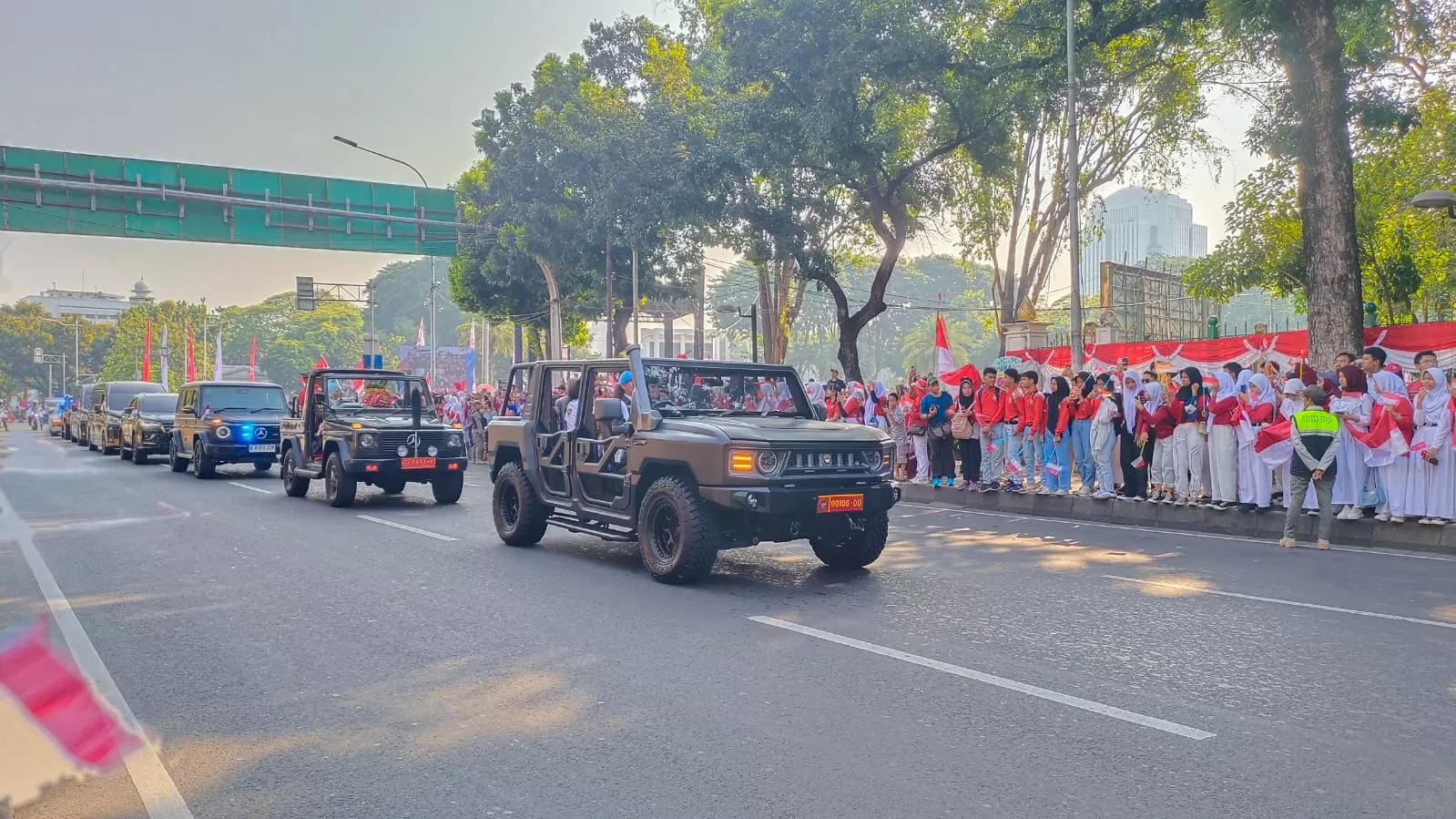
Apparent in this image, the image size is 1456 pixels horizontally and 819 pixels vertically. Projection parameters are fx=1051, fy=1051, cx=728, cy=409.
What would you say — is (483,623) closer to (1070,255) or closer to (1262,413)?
(1262,413)

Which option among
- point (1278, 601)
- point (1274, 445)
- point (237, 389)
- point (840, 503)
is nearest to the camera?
point (1278, 601)

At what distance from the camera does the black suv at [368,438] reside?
14.4 m

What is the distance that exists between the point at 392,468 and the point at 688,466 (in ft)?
24.2

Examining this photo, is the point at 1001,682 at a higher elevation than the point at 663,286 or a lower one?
lower

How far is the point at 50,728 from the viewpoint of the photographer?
507cm

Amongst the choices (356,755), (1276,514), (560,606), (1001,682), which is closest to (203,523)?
(560,606)

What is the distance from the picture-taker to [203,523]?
12805 mm

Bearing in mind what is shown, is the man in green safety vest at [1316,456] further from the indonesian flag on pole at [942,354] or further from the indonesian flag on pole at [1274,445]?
the indonesian flag on pole at [942,354]

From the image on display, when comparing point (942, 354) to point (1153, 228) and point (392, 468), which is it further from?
point (1153, 228)

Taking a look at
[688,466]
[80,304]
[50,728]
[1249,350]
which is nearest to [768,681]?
[688,466]

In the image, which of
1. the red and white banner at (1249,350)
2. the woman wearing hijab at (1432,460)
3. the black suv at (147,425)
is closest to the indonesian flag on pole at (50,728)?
the woman wearing hijab at (1432,460)

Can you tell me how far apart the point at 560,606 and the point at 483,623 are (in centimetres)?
69

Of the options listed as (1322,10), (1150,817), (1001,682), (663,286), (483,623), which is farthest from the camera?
(663,286)

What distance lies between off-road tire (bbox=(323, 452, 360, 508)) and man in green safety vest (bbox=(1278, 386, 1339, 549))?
37.8ft
